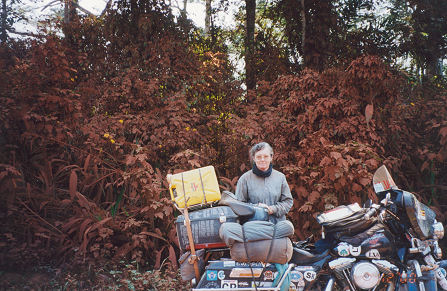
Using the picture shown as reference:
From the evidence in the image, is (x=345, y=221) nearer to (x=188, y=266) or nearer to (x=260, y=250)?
(x=260, y=250)

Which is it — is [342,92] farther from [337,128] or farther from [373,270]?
[373,270]

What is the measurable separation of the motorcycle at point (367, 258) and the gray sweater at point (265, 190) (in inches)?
15.9

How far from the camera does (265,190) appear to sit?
12.5 ft

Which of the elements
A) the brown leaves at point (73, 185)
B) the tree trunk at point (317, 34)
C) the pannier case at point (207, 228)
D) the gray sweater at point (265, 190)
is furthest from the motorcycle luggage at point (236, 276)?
the tree trunk at point (317, 34)

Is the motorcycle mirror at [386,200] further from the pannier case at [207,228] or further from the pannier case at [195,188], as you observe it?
the pannier case at [195,188]

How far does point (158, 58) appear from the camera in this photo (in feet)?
25.3

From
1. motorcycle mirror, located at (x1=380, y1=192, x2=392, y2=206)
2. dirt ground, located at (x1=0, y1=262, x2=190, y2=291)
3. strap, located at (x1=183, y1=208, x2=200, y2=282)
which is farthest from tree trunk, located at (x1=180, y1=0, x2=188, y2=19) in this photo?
motorcycle mirror, located at (x1=380, y1=192, x2=392, y2=206)

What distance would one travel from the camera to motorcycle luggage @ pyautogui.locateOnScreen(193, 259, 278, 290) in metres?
3.36

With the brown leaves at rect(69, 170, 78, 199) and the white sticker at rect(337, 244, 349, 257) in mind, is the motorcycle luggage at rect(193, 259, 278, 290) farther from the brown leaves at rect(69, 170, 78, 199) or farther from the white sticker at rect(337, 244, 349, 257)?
the brown leaves at rect(69, 170, 78, 199)

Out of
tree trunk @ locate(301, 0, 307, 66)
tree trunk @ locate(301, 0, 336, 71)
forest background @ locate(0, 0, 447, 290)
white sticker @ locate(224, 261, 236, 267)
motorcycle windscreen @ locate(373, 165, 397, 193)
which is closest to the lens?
white sticker @ locate(224, 261, 236, 267)

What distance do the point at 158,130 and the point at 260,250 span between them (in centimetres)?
395

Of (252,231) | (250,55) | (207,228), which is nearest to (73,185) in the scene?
(207,228)

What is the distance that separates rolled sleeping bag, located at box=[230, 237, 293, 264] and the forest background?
82.8 inches

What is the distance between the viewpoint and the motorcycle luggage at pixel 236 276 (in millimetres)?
3355
